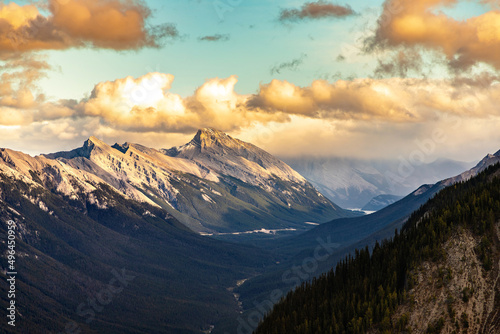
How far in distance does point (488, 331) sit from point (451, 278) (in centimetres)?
2258

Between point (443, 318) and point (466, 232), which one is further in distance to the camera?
point (466, 232)

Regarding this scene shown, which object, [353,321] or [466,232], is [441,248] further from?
[353,321]

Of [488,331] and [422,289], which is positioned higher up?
[422,289]

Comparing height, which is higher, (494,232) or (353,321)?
(494,232)

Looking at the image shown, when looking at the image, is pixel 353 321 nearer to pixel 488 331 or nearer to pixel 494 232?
pixel 488 331

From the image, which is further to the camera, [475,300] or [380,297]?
[380,297]

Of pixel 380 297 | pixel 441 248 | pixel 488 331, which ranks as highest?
pixel 441 248

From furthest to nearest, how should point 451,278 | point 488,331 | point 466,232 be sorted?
1. point 466,232
2. point 451,278
3. point 488,331

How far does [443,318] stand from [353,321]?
31126 mm

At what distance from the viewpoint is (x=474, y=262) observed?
619 ft

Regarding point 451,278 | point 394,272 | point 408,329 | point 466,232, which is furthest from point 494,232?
point 408,329

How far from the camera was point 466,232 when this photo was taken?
19825 cm

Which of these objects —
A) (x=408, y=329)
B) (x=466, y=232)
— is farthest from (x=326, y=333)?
(x=466, y=232)

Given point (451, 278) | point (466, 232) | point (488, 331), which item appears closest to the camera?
point (488, 331)
